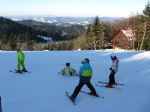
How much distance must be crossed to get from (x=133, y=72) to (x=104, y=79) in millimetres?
3583

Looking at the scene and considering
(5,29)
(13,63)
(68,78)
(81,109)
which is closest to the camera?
(81,109)

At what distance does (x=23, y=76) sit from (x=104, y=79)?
186 inches

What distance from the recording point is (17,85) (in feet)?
54.7

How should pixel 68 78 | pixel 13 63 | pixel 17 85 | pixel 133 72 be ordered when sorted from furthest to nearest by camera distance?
pixel 13 63
pixel 133 72
pixel 68 78
pixel 17 85

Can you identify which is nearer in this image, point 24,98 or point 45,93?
point 24,98

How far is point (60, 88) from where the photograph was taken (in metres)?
16.4

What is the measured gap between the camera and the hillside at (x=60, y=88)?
13234 mm

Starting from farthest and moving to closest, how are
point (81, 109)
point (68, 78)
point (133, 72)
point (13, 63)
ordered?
1. point (13, 63)
2. point (133, 72)
3. point (68, 78)
4. point (81, 109)

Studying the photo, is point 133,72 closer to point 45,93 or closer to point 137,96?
point 137,96

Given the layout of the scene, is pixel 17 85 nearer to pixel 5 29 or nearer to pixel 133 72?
pixel 133 72

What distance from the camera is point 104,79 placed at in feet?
64.2

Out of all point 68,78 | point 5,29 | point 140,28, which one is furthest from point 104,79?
point 5,29

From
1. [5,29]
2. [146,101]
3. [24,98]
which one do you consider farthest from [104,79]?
[5,29]

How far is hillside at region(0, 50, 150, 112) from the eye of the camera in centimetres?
1323
